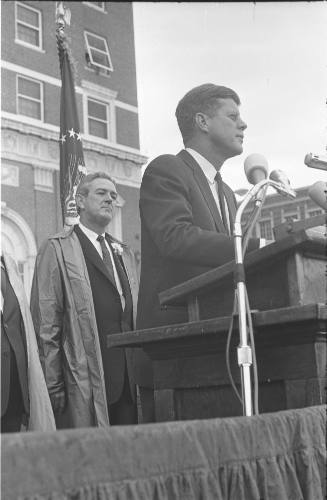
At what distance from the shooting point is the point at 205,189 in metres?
2.20

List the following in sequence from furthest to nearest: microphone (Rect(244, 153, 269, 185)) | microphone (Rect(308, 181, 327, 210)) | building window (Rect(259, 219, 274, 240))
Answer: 1. building window (Rect(259, 219, 274, 240))
2. microphone (Rect(244, 153, 269, 185))
3. microphone (Rect(308, 181, 327, 210))

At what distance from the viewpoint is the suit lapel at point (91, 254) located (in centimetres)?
247

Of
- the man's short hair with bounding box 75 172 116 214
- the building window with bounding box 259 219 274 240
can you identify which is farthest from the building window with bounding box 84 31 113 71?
the building window with bounding box 259 219 274 240

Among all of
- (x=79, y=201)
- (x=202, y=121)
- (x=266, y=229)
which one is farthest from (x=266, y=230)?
(x=79, y=201)

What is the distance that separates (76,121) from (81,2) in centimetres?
50

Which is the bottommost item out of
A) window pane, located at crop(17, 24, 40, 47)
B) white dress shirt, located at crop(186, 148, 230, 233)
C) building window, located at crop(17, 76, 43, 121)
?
white dress shirt, located at crop(186, 148, 230, 233)

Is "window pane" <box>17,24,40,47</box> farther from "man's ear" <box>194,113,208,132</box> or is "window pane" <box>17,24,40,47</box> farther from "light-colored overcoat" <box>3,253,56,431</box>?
"light-colored overcoat" <box>3,253,56,431</box>

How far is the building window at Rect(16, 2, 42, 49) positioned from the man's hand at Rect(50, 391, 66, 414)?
1.56m

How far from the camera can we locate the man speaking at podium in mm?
2006

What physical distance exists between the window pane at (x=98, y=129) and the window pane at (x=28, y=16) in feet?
1.63

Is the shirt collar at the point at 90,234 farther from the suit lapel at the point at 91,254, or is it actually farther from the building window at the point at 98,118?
the building window at the point at 98,118

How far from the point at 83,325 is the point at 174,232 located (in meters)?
0.57

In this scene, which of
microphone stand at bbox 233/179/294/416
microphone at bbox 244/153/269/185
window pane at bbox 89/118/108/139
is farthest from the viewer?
window pane at bbox 89/118/108/139

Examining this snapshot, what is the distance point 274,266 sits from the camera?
1549 mm
